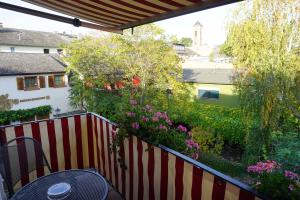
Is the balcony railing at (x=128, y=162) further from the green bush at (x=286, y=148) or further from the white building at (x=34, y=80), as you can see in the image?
the white building at (x=34, y=80)

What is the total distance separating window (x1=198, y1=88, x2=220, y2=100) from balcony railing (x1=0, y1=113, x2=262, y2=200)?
1287 cm

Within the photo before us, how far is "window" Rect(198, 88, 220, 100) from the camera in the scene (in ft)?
51.3

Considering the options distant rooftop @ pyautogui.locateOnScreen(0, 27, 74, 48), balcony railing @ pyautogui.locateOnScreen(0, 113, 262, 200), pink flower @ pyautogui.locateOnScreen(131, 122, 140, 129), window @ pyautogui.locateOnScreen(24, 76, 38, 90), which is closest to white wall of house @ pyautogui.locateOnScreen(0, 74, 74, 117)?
window @ pyautogui.locateOnScreen(24, 76, 38, 90)

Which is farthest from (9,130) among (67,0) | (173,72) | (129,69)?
(173,72)

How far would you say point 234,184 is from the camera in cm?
166

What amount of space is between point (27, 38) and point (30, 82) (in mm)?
12674

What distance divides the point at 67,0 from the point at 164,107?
945 centimetres

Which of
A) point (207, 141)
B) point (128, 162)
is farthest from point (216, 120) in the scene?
point (128, 162)

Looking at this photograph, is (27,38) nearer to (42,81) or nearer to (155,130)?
(42,81)

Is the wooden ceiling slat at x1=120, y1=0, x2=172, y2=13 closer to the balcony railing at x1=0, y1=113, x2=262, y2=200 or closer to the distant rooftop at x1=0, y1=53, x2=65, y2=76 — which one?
the balcony railing at x1=0, y1=113, x2=262, y2=200

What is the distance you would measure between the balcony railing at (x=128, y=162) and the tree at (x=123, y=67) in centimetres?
666

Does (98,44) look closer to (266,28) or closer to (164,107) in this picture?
(164,107)

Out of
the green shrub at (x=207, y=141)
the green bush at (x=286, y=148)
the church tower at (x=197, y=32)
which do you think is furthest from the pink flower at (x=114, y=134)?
the church tower at (x=197, y=32)

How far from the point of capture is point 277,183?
1436mm
